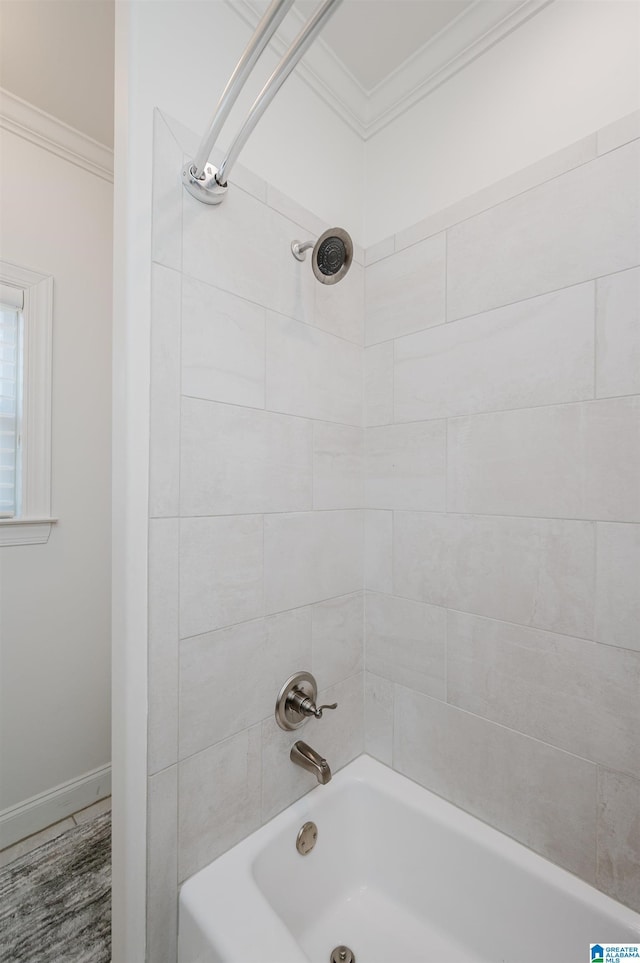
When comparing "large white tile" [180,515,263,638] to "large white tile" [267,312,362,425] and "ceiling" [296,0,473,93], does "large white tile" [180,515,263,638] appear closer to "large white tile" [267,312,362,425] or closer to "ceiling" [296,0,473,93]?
"large white tile" [267,312,362,425]

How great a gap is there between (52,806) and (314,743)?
4.02 feet

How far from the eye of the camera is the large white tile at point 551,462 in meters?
0.95

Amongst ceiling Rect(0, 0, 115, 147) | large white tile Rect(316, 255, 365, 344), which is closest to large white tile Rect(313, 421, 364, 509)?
large white tile Rect(316, 255, 365, 344)

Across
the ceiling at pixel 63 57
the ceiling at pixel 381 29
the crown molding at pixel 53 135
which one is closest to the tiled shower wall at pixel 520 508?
the ceiling at pixel 381 29

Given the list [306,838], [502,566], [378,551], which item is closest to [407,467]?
[378,551]

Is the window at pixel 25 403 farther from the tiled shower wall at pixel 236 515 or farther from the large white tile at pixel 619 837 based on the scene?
the large white tile at pixel 619 837

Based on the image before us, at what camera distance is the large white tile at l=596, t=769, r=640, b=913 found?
3.05 feet

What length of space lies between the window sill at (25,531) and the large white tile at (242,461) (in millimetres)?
1054

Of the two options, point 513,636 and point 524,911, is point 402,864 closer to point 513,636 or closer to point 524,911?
point 524,911

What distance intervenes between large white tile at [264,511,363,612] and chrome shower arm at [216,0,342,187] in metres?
0.83

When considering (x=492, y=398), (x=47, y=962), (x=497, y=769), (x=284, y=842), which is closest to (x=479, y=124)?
(x=492, y=398)

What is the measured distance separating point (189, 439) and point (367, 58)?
4.42 feet

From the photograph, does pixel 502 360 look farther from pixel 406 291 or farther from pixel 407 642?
pixel 407 642

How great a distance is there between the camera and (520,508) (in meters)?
1.11
